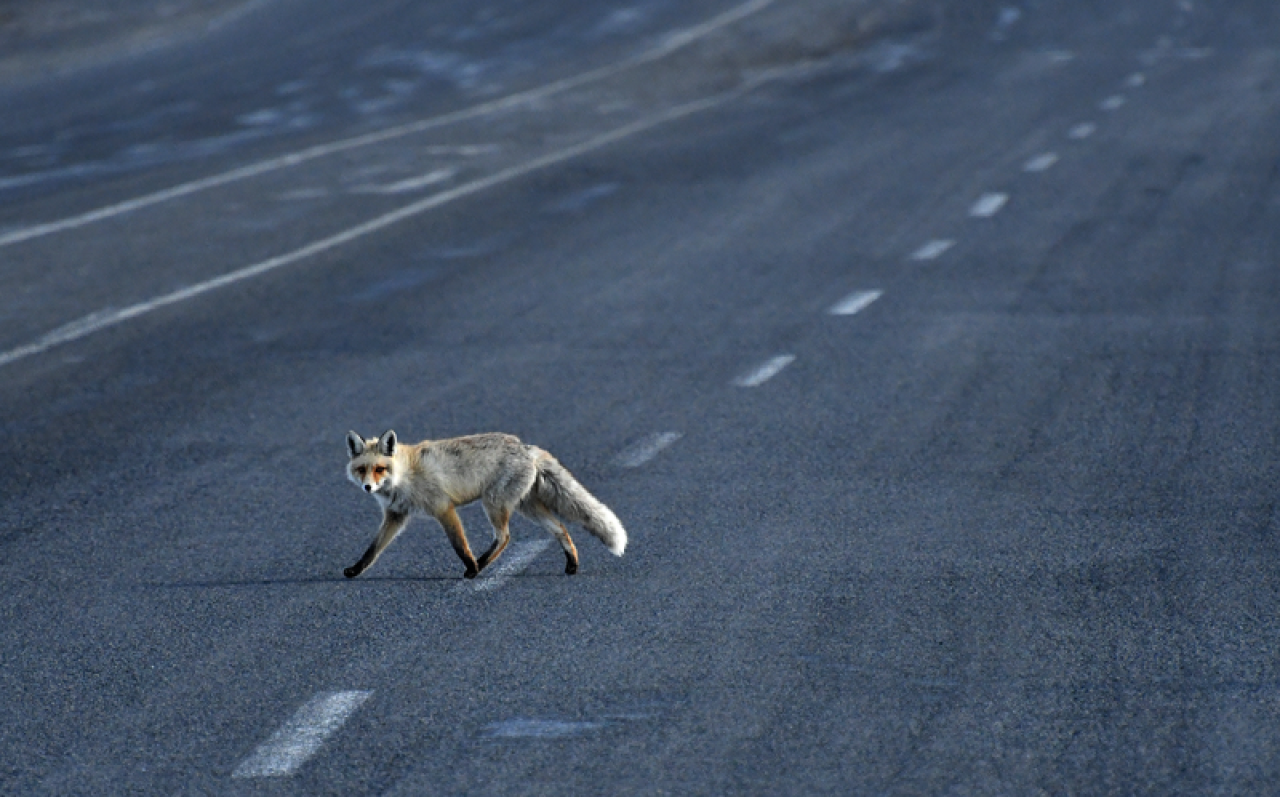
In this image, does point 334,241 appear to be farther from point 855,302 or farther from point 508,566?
point 508,566

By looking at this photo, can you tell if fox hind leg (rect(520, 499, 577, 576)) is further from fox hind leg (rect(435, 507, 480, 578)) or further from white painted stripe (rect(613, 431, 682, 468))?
white painted stripe (rect(613, 431, 682, 468))

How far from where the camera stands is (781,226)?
1967 centimetres

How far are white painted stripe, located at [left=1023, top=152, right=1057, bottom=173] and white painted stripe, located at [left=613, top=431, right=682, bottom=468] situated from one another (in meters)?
12.9

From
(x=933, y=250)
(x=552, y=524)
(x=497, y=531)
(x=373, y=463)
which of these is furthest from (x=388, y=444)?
(x=933, y=250)

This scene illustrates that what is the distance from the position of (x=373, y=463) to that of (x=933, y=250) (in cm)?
1082

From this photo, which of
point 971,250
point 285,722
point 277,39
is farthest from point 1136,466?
point 277,39

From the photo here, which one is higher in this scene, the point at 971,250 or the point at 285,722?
the point at 285,722


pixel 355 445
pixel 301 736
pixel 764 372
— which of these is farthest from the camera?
pixel 764 372

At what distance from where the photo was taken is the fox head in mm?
7836

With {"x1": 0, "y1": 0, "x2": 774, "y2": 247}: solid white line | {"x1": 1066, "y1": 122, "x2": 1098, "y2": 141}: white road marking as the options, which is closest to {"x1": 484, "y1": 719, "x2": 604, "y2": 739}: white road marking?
{"x1": 0, "y1": 0, "x2": 774, "y2": 247}: solid white line

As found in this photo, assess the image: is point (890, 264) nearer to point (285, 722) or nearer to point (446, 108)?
point (285, 722)

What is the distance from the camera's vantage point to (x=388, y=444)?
7781 mm

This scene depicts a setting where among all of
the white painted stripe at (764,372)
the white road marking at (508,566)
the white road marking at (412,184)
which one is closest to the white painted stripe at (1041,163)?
the white road marking at (412,184)

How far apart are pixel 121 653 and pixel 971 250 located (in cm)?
1164
